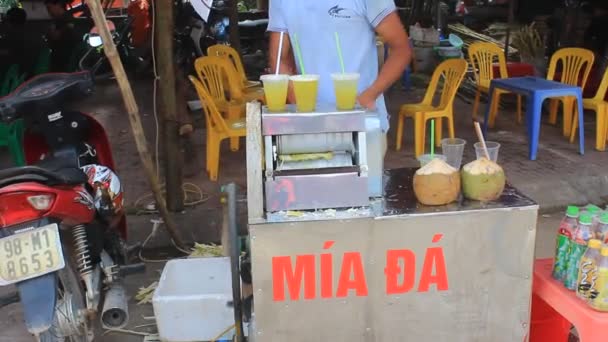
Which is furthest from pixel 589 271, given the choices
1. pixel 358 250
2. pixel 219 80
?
pixel 219 80

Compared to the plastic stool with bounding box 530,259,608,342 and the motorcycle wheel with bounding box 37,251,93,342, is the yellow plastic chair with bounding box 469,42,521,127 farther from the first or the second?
the motorcycle wheel with bounding box 37,251,93,342

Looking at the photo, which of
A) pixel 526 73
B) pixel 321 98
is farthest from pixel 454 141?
pixel 526 73

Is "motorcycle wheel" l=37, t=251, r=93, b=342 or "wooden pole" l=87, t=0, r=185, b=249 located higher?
"wooden pole" l=87, t=0, r=185, b=249

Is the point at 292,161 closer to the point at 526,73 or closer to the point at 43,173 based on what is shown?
the point at 43,173

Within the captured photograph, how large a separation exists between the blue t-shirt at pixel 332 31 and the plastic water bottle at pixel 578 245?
88 cm

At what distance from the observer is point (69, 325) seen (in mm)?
2514

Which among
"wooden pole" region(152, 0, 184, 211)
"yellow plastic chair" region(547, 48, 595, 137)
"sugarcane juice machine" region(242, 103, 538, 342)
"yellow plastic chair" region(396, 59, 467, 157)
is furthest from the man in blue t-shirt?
"yellow plastic chair" region(547, 48, 595, 137)

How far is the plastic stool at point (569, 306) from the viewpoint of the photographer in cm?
191

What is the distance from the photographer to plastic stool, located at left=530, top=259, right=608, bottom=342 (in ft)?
6.26

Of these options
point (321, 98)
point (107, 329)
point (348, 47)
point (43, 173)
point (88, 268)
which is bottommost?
point (107, 329)

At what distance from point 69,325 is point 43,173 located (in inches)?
26.2

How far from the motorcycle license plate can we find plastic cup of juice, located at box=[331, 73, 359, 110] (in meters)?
1.23

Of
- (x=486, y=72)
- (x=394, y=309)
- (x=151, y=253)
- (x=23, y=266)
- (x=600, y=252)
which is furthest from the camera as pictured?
(x=486, y=72)

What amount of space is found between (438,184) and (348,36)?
841 mm
